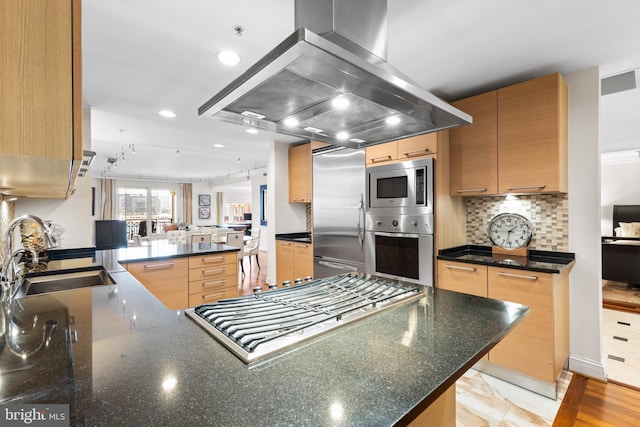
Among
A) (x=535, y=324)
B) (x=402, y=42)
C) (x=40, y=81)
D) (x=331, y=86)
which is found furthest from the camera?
(x=535, y=324)

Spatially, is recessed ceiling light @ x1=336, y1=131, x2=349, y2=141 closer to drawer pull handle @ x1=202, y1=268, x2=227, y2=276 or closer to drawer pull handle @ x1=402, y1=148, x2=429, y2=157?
drawer pull handle @ x1=402, y1=148, x2=429, y2=157

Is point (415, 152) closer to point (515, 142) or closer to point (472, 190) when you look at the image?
point (472, 190)

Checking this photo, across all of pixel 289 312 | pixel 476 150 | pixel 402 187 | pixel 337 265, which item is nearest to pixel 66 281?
pixel 289 312

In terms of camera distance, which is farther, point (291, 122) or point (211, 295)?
point (211, 295)

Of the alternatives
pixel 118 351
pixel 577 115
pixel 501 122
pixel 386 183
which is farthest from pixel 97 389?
pixel 577 115

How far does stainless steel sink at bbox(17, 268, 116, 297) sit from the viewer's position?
178 centimetres

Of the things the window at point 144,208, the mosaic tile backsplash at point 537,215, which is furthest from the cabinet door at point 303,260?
the window at point 144,208

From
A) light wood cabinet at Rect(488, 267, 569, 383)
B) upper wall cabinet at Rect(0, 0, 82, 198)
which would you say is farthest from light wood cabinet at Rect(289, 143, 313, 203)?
upper wall cabinet at Rect(0, 0, 82, 198)

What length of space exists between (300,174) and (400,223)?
80.6 inches

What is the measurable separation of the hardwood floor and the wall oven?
3.67ft

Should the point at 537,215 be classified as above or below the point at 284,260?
above

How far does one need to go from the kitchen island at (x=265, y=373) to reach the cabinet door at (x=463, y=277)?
1.33 meters

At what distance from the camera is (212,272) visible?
2.86 meters

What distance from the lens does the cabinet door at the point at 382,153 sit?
9.38 feet
